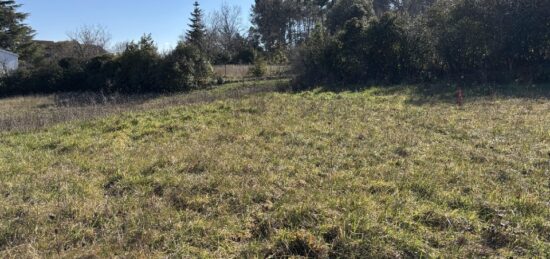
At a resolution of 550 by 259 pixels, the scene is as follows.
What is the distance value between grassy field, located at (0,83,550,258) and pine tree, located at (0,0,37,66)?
35617mm

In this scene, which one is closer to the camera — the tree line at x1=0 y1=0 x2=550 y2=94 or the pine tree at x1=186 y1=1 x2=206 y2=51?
the tree line at x1=0 y1=0 x2=550 y2=94

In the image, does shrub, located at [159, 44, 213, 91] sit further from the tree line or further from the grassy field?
the grassy field

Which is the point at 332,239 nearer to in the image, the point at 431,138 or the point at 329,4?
the point at 431,138

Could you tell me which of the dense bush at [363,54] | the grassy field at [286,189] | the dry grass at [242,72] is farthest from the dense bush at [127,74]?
the grassy field at [286,189]

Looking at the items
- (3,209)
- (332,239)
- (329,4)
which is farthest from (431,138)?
(329,4)

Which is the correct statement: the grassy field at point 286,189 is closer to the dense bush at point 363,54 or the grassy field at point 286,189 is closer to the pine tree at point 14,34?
the dense bush at point 363,54

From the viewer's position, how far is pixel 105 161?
568 cm

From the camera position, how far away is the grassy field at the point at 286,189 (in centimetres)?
315

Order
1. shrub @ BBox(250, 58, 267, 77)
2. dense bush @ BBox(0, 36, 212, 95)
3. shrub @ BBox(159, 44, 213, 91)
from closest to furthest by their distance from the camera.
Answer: shrub @ BBox(159, 44, 213, 91)
dense bush @ BBox(0, 36, 212, 95)
shrub @ BBox(250, 58, 267, 77)

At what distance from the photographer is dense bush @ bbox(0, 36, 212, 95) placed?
19.7 metres

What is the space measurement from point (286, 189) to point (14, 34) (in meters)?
42.9

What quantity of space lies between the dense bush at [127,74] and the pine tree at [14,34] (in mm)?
17015

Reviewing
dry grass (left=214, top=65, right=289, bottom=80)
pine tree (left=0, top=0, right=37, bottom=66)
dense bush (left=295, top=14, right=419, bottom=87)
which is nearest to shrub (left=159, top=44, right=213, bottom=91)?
dry grass (left=214, top=65, right=289, bottom=80)

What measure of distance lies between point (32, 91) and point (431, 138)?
23.5 m
